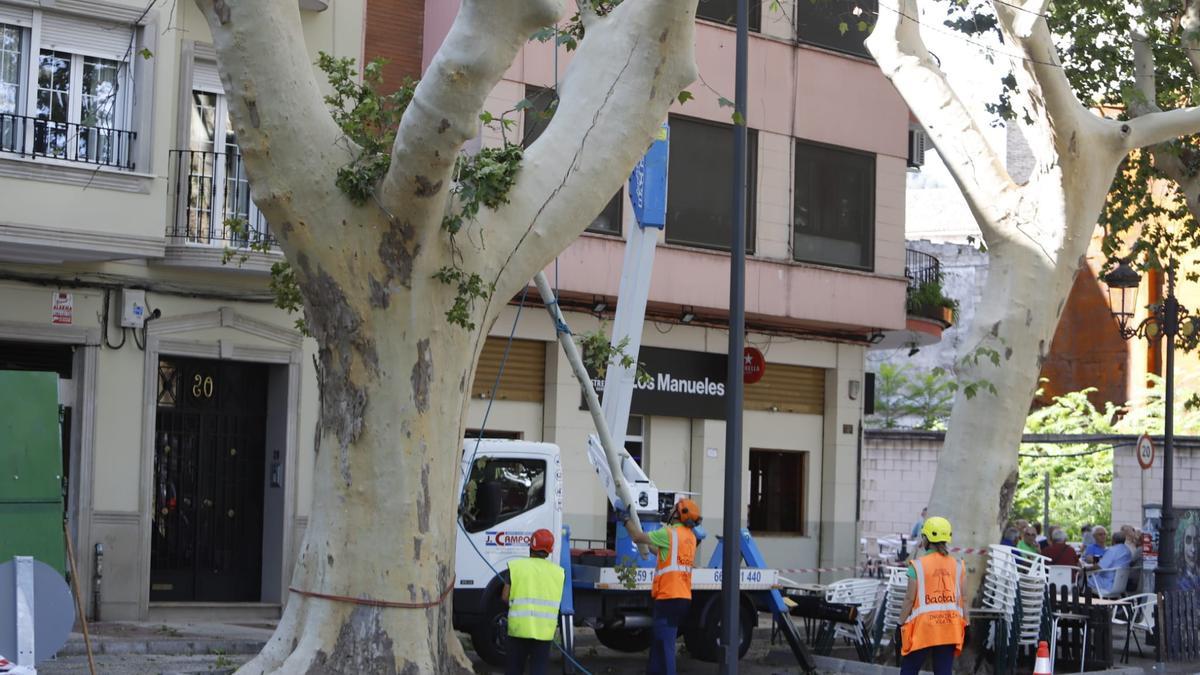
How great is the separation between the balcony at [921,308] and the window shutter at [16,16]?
13.2 m

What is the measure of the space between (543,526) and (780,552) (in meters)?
9.23

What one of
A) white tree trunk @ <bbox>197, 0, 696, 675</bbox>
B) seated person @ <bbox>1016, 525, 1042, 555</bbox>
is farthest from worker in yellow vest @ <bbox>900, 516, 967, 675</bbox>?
seated person @ <bbox>1016, 525, 1042, 555</bbox>

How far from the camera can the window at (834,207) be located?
24.4 meters

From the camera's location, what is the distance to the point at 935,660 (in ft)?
40.7

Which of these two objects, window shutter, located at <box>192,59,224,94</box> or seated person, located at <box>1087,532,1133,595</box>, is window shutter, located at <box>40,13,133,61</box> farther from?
seated person, located at <box>1087,532,1133,595</box>

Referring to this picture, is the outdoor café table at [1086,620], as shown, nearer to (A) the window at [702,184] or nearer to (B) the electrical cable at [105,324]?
(A) the window at [702,184]

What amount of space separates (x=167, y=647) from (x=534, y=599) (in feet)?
18.2

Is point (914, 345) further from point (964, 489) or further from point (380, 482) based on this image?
point (380, 482)

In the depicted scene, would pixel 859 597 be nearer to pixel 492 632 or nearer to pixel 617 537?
pixel 617 537

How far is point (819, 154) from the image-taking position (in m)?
24.6

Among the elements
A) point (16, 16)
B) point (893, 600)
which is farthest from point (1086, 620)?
point (16, 16)

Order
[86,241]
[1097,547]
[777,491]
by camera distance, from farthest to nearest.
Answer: [777,491] → [1097,547] → [86,241]

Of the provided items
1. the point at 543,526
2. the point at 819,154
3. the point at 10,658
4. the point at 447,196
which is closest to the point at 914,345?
the point at 819,154

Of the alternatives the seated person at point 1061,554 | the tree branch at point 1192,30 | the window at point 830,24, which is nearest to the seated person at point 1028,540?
the seated person at point 1061,554
